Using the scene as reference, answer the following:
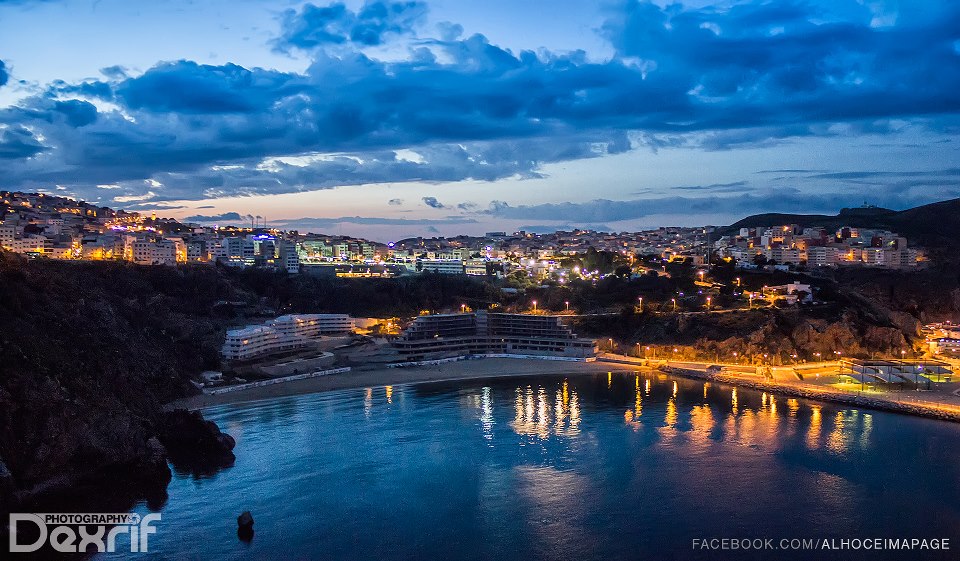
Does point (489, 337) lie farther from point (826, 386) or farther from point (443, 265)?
point (443, 265)

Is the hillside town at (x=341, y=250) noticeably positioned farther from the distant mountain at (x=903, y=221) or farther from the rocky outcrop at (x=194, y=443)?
the rocky outcrop at (x=194, y=443)

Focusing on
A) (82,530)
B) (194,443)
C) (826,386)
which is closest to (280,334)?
(194,443)

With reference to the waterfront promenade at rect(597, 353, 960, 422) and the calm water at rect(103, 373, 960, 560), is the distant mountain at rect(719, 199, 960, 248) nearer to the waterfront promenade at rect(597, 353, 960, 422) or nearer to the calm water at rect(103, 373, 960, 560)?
the waterfront promenade at rect(597, 353, 960, 422)

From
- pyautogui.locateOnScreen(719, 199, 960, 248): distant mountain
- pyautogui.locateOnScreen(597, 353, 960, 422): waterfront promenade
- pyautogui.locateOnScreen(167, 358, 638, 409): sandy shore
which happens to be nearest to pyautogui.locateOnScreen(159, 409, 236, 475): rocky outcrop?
pyautogui.locateOnScreen(167, 358, 638, 409): sandy shore

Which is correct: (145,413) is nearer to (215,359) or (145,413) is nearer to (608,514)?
(215,359)

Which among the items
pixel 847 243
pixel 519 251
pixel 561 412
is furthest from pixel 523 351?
pixel 519 251

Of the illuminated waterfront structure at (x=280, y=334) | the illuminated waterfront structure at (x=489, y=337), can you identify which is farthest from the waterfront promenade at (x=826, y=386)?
the illuminated waterfront structure at (x=280, y=334)
